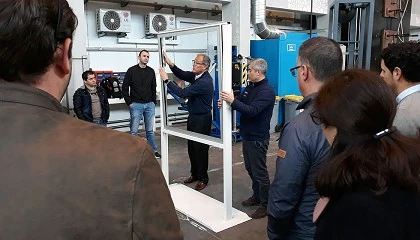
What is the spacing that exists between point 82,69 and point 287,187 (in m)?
3.78

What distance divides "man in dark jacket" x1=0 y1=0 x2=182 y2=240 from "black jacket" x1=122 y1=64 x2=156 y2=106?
4.00 metres

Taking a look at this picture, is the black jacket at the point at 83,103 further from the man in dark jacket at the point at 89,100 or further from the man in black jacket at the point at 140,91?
the man in black jacket at the point at 140,91

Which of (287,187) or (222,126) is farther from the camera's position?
(222,126)

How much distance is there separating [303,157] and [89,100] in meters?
3.33

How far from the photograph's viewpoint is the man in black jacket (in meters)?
4.56

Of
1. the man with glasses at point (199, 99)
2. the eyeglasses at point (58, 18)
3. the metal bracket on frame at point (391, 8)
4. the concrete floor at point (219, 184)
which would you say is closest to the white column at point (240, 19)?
the concrete floor at point (219, 184)

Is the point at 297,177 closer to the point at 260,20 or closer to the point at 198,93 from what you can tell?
the point at 198,93

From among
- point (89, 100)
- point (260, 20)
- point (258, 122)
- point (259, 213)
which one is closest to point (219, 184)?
point (259, 213)

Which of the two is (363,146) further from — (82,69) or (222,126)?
(82,69)

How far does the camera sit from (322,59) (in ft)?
4.83

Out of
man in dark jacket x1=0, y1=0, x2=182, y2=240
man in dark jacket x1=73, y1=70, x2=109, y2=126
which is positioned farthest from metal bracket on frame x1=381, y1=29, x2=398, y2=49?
man in dark jacket x1=0, y1=0, x2=182, y2=240

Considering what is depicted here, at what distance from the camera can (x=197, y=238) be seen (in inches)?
103

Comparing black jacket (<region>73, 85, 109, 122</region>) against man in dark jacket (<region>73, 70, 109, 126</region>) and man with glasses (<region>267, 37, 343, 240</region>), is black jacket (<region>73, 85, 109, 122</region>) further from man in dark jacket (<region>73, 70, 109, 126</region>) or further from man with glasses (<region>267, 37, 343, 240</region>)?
man with glasses (<region>267, 37, 343, 240</region>)

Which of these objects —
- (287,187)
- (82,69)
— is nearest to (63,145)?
(287,187)
